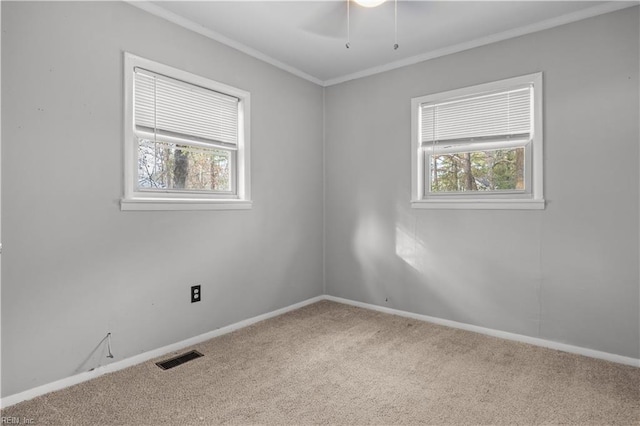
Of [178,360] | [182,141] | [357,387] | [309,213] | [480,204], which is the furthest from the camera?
[309,213]

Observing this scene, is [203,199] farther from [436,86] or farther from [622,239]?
[622,239]

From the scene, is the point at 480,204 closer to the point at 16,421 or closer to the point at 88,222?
the point at 88,222

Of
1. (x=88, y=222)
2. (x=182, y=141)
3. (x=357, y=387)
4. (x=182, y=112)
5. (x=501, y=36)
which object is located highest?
(x=501, y=36)

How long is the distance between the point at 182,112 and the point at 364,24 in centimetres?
155

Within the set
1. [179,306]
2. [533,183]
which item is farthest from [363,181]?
[179,306]

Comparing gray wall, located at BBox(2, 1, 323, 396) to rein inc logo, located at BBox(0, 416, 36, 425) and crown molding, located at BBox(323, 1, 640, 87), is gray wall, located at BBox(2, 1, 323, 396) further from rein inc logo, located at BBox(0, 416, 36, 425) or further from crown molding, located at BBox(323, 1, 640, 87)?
crown molding, located at BBox(323, 1, 640, 87)

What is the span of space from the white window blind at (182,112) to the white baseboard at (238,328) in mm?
1528

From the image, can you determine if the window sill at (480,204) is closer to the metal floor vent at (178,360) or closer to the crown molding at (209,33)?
the crown molding at (209,33)

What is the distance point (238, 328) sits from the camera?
10.3 feet

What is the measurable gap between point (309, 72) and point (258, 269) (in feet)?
6.76

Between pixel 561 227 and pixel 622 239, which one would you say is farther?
pixel 561 227

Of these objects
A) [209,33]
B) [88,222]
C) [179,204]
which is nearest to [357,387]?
[179,204]

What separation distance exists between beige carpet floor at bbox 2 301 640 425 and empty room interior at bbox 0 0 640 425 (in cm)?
2

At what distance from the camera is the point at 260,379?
2.27 meters
